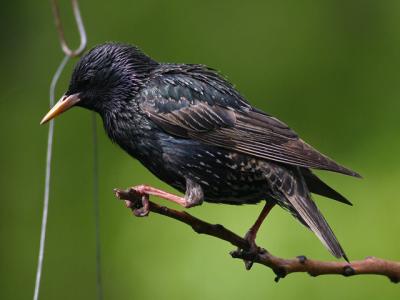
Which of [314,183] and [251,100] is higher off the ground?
[251,100]

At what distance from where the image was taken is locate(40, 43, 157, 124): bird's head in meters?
4.27

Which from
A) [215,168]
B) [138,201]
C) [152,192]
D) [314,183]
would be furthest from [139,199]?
[314,183]

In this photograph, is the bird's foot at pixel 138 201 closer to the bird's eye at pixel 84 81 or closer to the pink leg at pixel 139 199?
the pink leg at pixel 139 199

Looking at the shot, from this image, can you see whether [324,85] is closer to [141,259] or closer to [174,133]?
[141,259]

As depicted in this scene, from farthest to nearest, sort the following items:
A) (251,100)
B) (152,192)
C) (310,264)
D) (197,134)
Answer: (251,100) → (197,134) → (152,192) → (310,264)

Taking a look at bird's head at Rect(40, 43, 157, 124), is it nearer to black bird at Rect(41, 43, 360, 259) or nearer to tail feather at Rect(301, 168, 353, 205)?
black bird at Rect(41, 43, 360, 259)

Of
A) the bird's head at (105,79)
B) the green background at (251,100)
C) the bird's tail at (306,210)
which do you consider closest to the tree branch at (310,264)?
the bird's tail at (306,210)

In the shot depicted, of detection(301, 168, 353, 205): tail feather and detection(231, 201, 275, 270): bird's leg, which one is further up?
detection(301, 168, 353, 205): tail feather

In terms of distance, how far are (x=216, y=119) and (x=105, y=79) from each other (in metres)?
0.54

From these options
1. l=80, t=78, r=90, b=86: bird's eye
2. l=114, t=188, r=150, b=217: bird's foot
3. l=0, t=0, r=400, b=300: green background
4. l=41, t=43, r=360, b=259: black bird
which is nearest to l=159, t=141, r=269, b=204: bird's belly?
l=41, t=43, r=360, b=259: black bird

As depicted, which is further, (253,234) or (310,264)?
(253,234)

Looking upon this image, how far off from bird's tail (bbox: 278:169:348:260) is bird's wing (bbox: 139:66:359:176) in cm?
15

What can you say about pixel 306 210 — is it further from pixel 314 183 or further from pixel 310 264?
pixel 310 264

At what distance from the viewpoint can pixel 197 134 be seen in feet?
13.7
